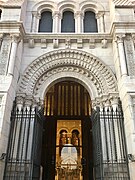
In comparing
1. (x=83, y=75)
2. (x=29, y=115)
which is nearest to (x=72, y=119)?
(x=83, y=75)

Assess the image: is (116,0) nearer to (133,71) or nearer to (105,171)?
(133,71)

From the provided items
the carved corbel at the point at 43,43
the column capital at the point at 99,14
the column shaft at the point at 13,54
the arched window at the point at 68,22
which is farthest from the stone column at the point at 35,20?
the column capital at the point at 99,14

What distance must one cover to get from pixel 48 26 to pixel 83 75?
10.0 feet

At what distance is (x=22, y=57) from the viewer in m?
8.62

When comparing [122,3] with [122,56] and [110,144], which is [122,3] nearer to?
[122,56]

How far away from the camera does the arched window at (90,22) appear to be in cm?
950

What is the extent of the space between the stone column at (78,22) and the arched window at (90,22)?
0.25 m

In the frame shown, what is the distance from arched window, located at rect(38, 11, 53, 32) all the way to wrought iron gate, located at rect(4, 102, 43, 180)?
3.95 metres

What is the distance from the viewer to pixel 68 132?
14844 mm

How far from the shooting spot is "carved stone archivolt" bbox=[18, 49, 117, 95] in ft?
26.4

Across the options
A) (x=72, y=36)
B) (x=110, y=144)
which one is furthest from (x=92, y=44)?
(x=110, y=144)

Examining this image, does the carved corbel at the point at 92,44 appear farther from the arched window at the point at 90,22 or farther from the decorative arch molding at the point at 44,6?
the decorative arch molding at the point at 44,6

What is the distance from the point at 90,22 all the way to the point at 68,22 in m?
1.05

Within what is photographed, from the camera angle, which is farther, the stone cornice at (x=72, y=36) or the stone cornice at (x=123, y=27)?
the stone cornice at (x=72, y=36)
